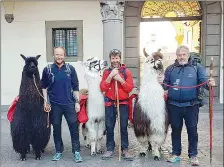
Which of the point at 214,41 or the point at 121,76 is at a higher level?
the point at 214,41

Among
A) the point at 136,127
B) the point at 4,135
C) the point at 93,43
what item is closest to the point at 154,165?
the point at 136,127

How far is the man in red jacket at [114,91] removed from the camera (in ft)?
16.8

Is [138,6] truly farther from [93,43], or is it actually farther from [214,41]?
[214,41]

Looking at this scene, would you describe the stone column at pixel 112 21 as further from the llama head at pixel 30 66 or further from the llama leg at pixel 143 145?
the llama head at pixel 30 66

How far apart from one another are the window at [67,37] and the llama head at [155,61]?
5686 mm

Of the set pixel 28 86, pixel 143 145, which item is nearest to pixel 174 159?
pixel 143 145

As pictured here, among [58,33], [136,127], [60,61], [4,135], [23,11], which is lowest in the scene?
[4,135]

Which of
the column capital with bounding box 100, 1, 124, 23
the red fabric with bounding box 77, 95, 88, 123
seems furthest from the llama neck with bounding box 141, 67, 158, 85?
the column capital with bounding box 100, 1, 124, 23

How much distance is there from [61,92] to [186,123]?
6.13 ft

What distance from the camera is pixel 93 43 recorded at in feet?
34.6

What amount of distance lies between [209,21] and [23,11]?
5.58 m

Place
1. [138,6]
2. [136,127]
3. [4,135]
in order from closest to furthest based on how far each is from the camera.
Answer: [136,127] → [4,135] → [138,6]

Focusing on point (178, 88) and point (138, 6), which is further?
point (138, 6)

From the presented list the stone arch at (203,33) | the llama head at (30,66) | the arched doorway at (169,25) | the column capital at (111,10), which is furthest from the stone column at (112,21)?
the llama head at (30,66)
